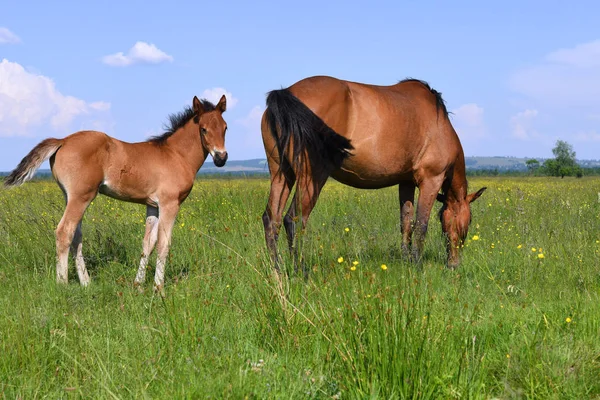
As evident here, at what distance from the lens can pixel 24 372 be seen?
3783 millimetres

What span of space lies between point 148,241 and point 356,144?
8.96 ft

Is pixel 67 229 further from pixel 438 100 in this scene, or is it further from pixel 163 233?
pixel 438 100

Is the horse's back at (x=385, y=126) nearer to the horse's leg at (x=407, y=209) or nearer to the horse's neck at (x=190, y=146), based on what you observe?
the horse's leg at (x=407, y=209)

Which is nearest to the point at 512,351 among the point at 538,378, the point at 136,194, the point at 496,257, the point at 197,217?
the point at 538,378

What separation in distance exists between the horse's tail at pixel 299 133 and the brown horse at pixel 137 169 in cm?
86

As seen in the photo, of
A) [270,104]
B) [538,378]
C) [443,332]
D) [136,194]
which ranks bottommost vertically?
[538,378]

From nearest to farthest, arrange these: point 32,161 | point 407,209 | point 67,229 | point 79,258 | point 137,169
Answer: point 67,229 → point 32,161 → point 79,258 → point 137,169 → point 407,209

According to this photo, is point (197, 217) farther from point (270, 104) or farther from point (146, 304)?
point (146, 304)

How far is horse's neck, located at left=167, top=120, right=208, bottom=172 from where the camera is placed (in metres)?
7.32

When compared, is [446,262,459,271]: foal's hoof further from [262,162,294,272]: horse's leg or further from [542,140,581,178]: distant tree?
[542,140,581,178]: distant tree

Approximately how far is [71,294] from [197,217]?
4969 mm

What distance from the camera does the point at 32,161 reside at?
6.61 metres

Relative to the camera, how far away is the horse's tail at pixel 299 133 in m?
6.48

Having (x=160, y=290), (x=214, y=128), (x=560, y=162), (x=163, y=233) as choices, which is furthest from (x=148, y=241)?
(x=560, y=162)
